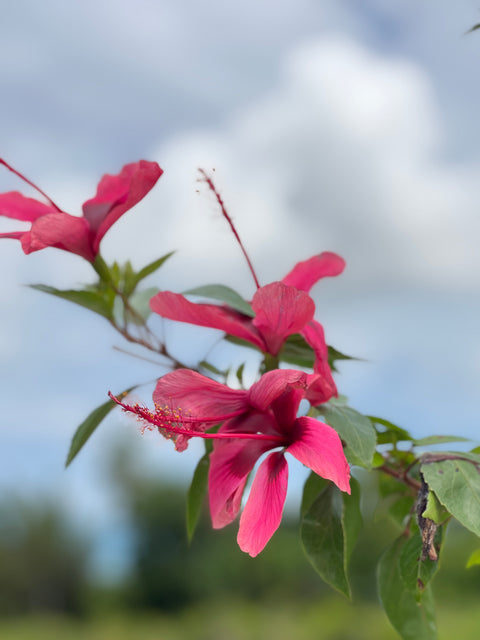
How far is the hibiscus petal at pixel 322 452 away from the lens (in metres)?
0.65

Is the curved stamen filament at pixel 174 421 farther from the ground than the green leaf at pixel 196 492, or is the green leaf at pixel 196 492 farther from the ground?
the curved stamen filament at pixel 174 421

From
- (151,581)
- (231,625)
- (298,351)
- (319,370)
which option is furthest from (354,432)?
(151,581)

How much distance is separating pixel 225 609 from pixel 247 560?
168 cm

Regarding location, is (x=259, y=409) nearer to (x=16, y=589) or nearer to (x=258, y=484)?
(x=258, y=484)

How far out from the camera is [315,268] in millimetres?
888

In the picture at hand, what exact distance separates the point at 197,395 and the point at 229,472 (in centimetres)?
9

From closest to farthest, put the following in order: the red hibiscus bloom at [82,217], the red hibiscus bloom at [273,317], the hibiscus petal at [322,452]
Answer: the hibiscus petal at [322,452] < the red hibiscus bloom at [273,317] < the red hibiscus bloom at [82,217]

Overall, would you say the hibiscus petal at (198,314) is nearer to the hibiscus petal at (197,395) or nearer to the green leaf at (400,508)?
the hibiscus petal at (197,395)

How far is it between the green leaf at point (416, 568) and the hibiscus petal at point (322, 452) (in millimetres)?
162

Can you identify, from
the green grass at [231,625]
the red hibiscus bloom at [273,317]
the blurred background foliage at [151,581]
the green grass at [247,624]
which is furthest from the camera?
the blurred background foliage at [151,581]

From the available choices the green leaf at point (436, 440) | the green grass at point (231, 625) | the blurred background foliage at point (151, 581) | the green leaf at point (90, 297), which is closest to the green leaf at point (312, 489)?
the green leaf at point (436, 440)

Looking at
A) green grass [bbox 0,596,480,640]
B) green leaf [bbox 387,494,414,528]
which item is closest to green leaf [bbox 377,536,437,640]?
A: green leaf [bbox 387,494,414,528]

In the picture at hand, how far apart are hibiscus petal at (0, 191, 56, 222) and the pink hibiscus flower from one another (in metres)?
0.33

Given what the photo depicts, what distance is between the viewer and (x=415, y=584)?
760mm
